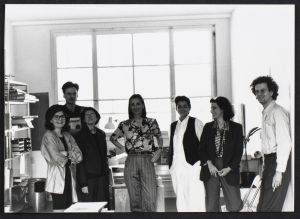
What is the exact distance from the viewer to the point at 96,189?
10.8ft

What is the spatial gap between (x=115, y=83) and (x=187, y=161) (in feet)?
2.67

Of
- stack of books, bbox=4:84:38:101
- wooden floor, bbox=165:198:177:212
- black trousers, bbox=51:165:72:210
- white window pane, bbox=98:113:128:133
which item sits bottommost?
wooden floor, bbox=165:198:177:212

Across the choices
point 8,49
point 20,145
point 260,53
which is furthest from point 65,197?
point 260,53

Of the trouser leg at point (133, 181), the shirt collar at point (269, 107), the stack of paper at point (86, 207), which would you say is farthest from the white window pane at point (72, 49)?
the shirt collar at point (269, 107)

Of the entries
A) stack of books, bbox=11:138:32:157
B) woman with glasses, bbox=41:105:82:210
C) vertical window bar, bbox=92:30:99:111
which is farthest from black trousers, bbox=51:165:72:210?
vertical window bar, bbox=92:30:99:111

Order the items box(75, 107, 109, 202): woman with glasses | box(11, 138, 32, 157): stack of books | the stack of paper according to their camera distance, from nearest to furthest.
→ the stack of paper
box(11, 138, 32, 157): stack of books
box(75, 107, 109, 202): woman with glasses

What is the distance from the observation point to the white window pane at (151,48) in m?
3.34

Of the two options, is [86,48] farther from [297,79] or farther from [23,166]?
[297,79]

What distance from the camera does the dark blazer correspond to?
10.5 feet

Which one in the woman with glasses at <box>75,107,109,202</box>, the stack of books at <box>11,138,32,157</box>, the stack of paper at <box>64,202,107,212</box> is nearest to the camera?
the stack of paper at <box>64,202,107,212</box>

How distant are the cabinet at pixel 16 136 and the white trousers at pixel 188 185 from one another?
1118 mm

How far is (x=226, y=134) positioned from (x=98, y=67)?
1110 mm

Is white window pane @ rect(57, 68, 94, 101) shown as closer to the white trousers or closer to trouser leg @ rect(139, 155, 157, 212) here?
trouser leg @ rect(139, 155, 157, 212)

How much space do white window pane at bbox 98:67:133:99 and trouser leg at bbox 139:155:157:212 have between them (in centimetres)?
52
